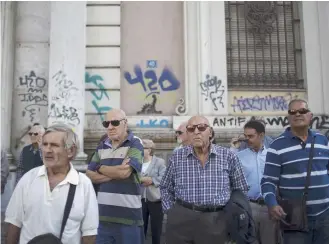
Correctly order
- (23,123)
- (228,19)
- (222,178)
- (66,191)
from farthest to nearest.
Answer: (228,19) < (23,123) < (222,178) < (66,191)

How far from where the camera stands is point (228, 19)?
945cm

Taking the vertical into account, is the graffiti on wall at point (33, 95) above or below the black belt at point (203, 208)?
above

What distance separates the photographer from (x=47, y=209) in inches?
104

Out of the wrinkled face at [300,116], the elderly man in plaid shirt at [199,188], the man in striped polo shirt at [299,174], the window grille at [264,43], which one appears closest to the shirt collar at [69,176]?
the elderly man in plaid shirt at [199,188]

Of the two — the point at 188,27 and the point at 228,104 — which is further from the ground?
the point at 188,27

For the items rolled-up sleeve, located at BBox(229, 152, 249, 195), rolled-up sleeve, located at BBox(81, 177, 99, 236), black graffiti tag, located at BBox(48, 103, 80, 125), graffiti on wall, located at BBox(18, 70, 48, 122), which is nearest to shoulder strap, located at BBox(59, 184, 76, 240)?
rolled-up sleeve, located at BBox(81, 177, 99, 236)

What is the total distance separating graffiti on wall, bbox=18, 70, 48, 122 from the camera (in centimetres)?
892

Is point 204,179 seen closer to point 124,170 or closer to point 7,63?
point 124,170

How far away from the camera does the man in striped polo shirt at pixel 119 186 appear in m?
3.82

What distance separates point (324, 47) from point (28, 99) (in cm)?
675

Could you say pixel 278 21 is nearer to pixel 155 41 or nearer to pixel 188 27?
pixel 188 27

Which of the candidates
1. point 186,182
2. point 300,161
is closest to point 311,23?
point 300,161

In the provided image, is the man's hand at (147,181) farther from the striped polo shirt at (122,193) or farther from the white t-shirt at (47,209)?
the white t-shirt at (47,209)

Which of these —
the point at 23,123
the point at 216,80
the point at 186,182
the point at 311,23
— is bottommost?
the point at 186,182
